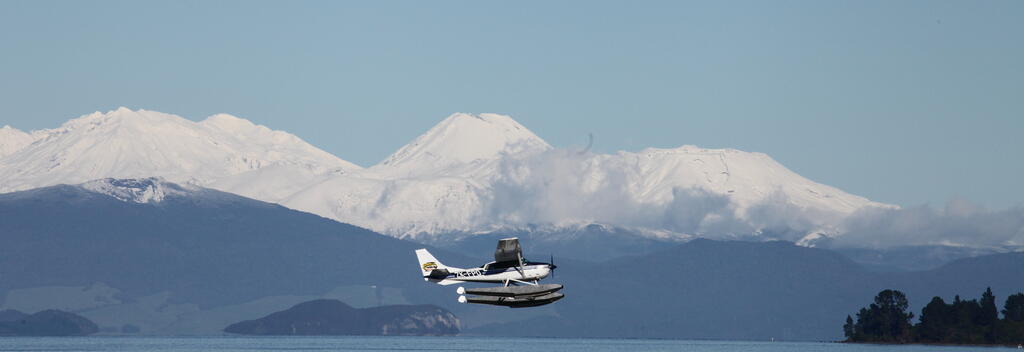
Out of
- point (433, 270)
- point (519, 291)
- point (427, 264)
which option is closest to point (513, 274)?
point (519, 291)

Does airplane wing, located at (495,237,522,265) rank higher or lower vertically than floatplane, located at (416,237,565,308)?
higher

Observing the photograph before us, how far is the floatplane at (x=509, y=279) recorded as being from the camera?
138 meters

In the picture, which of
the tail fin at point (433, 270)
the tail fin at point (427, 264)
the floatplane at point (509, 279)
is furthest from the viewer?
the tail fin at point (427, 264)

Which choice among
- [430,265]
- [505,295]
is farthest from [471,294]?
[430,265]

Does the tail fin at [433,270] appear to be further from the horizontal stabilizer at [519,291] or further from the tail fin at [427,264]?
the horizontal stabilizer at [519,291]

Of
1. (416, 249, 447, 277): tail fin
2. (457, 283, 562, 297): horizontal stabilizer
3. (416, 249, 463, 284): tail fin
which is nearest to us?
(457, 283, 562, 297): horizontal stabilizer

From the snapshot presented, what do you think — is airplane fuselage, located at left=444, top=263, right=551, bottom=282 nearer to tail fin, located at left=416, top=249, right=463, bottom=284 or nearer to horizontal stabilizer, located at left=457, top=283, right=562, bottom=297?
horizontal stabilizer, located at left=457, top=283, right=562, bottom=297

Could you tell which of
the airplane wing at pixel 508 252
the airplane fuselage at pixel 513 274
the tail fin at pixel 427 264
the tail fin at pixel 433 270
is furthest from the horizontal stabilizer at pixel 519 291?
the tail fin at pixel 427 264

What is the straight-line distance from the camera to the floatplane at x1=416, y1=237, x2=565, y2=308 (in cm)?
13775

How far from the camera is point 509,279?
5625 inches

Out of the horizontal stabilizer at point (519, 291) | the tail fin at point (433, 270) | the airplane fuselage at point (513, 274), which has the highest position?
the tail fin at point (433, 270)

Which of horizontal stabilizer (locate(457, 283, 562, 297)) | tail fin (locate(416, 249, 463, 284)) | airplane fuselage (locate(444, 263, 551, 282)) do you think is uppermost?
tail fin (locate(416, 249, 463, 284))

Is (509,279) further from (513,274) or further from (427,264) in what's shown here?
(427,264)

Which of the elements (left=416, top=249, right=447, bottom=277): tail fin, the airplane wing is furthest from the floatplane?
(left=416, top=249, right=447, bottom=277): tail fin
